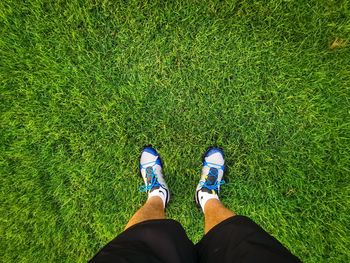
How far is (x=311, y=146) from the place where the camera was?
1982mm

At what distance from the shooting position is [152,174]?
2023mm

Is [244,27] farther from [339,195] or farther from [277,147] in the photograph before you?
[339,195]

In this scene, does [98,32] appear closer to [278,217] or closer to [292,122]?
[292,122]

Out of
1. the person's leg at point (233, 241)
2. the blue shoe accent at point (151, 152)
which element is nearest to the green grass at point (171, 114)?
the blue shoe accent at point (151, 152)

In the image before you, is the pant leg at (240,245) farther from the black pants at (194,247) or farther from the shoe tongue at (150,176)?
the shoe tongue at (150,176)

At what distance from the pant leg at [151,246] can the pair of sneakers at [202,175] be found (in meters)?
0.50

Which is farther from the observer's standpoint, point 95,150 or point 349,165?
point 95,150

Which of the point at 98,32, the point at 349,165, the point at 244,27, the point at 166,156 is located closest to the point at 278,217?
the point at 349,165

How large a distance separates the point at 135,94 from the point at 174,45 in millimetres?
455

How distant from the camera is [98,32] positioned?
2.05 m

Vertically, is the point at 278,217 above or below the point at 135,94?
below

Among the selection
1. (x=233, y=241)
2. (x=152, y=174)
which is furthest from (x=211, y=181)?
(x=233, y=241)

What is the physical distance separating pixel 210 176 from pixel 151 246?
0.76 m

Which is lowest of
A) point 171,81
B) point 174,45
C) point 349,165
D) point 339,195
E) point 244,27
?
point 339,195
